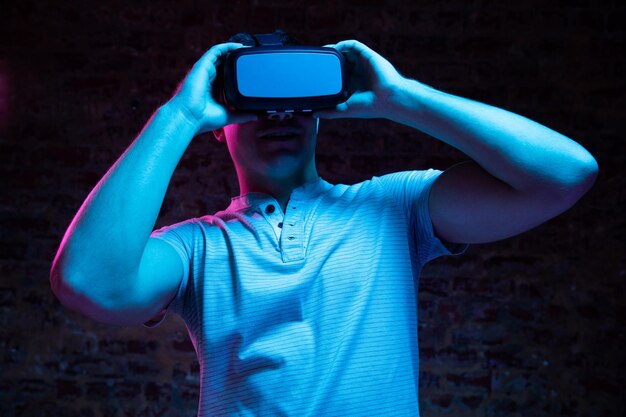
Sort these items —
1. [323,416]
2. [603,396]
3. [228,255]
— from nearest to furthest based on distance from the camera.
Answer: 1. [323,416]
2. [228,255]
3. [603,396]

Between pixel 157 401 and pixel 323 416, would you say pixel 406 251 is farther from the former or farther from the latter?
pixel 157 401

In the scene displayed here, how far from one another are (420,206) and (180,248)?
42 cm

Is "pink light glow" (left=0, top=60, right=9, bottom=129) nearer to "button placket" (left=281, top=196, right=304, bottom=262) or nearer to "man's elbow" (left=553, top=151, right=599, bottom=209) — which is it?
"button placket" (left=281, top=196, right=304, bottom=262)

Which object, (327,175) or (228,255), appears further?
(327,175)

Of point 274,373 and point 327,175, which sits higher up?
point 327,175

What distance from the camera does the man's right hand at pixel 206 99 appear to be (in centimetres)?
106

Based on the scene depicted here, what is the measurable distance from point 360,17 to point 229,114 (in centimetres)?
185

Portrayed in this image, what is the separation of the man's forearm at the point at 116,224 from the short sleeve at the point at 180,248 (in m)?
0.12

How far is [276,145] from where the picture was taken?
114 cm

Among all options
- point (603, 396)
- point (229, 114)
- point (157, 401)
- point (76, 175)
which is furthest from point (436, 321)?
point (229, 114)

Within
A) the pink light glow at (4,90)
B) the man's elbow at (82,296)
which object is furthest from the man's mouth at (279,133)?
the pink light glow at (4,90)

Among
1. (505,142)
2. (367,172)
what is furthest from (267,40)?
(367,172)

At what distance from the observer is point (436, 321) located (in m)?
2.68

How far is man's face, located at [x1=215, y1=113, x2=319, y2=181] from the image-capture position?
3.74 feet
